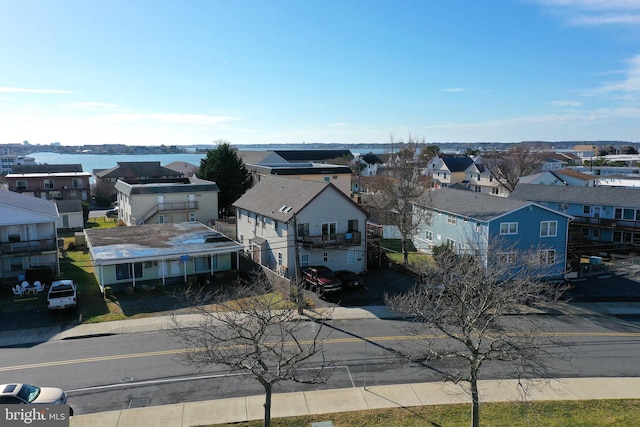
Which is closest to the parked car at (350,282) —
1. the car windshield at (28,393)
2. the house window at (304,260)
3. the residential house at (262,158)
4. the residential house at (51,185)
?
the house window at (304,260)

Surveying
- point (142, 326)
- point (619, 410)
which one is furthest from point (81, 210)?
point (619, 410)

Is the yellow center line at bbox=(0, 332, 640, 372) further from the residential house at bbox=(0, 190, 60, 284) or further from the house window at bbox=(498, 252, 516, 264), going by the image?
the residential house at bbox=(0, 190, 60, 284)

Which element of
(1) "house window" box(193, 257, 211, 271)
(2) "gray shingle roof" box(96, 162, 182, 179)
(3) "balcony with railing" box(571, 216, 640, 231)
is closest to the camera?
(1) "house window" box(193, 257, 211, 271)

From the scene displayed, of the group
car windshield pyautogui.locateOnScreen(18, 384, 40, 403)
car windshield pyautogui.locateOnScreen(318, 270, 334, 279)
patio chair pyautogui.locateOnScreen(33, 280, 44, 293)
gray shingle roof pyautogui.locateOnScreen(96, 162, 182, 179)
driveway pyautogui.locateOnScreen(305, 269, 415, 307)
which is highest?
gray shingle roof pyautogui.locateOnScreen(96, 162, 182, 179)

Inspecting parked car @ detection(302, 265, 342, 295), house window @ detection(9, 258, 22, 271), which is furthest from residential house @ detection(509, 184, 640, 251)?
house window @ detection(9, 258, 22, 271)

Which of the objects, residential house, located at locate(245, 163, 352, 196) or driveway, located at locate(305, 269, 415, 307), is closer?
driveway, located at locate(305, 269, 415, 307)

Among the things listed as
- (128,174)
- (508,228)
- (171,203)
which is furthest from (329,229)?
(128,174)

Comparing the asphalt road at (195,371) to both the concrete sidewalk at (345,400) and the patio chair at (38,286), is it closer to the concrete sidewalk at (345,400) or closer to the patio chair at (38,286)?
the concrete sidewalk at (345,400)
